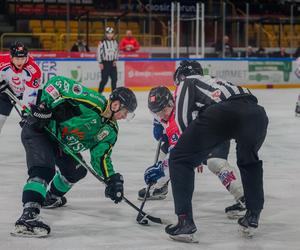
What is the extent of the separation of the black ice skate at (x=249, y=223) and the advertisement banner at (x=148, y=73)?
11623mm

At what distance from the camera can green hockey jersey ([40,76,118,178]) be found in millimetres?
3992

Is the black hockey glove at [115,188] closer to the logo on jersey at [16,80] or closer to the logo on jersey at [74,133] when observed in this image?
the logo on jersey at [74,133]

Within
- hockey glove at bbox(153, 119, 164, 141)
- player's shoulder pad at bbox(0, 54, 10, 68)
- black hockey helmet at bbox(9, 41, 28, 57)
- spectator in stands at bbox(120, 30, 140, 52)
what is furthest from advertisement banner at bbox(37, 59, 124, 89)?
hockey glove at bbox(153, 119, 164, 141)

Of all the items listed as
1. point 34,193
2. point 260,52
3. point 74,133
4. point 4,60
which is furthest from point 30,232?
point 260,52

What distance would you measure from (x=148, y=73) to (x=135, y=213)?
11.3 m

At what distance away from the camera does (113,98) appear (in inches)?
154

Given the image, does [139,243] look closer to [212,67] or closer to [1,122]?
[1,122]

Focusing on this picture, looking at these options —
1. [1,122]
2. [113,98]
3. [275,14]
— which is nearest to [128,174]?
[1,122]

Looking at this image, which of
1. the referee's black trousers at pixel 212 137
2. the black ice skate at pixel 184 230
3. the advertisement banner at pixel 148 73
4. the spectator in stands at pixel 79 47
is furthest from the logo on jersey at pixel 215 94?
the spectator in stands at pixel 79 47

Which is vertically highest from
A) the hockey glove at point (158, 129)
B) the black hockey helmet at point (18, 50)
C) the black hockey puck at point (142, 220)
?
the black hockey helmet at point (18, 50)

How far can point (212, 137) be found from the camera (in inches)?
146

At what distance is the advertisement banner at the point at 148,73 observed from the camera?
1557 centimetres

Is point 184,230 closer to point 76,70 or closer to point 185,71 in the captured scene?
point 185,71

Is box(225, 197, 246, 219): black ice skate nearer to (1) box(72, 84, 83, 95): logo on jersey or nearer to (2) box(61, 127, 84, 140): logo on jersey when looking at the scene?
(2) box(61, 127, 84, 140): logo on jersey
